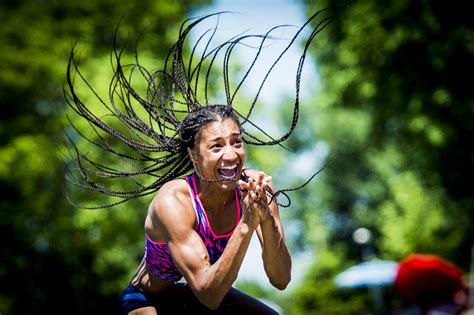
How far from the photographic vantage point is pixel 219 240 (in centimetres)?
384

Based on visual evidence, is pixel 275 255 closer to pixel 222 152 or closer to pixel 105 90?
pixel 222 152

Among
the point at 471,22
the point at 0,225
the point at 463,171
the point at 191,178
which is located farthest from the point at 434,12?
the point at 191,178

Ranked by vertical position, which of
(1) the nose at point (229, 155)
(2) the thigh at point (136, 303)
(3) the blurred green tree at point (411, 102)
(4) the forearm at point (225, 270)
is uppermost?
(3) the blurred green tree at point (411, 102)

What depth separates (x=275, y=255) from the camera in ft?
11.9

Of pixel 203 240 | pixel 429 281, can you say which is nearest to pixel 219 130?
pixel 203 240

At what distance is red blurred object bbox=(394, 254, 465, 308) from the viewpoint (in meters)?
3.83

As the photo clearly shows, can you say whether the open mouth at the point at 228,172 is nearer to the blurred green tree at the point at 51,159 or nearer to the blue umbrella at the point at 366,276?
the blurred green tree at the point at 51,159

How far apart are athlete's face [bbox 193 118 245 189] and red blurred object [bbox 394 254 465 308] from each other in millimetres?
1077

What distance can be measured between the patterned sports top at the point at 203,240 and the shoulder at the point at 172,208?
46 mm

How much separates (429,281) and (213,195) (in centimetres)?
124

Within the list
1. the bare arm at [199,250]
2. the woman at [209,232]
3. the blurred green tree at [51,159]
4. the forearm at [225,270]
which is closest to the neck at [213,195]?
the woman at [209,232]

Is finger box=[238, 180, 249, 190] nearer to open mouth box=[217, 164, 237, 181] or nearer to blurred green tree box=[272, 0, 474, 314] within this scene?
open mouth box=[217, 164, 237, 181]

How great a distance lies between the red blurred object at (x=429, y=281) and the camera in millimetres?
3832

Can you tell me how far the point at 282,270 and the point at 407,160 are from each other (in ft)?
74.5
